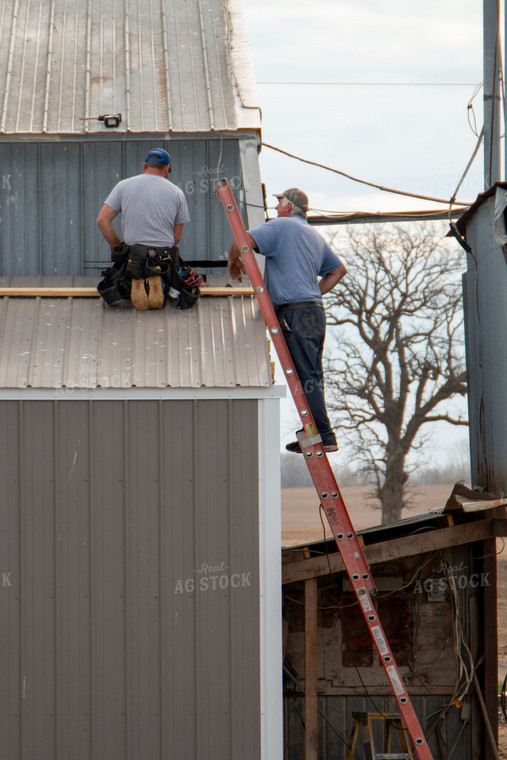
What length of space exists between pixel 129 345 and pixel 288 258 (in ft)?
5.20

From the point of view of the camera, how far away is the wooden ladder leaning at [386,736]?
8.22 metres

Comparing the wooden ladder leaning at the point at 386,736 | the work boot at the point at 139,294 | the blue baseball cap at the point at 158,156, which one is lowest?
the wooden ladder leaning at the point at 386,736

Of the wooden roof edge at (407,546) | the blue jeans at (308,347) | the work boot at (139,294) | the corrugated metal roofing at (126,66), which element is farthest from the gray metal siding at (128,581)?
the corrugated metal roofing at (126,66)

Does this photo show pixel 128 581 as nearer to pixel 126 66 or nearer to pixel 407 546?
pixel 407 546

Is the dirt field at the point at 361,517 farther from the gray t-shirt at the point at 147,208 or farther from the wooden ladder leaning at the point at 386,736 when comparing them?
the gray t-shirt at the point at 147,208

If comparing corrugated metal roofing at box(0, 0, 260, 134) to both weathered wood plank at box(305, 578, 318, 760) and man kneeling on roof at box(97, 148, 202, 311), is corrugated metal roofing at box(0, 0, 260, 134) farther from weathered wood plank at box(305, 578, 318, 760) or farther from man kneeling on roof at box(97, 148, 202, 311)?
weathered wood plank at box(305, 578, 318, 760)

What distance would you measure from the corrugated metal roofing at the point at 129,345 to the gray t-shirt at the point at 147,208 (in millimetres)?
662

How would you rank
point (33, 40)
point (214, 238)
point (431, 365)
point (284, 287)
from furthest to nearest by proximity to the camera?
point (431, 365)
point (33, 40)
point (214, 238)
point (284, 287)

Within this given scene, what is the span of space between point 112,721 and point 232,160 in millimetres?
5587

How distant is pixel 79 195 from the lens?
29.8 ft

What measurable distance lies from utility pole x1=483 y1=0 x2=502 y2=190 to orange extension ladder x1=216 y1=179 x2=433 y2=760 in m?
4.12

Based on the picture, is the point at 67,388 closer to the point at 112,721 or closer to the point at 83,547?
the point at 83,547

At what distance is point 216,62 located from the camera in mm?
9992

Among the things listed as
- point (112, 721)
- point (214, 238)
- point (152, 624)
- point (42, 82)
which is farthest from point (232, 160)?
→ point (112, 721)
